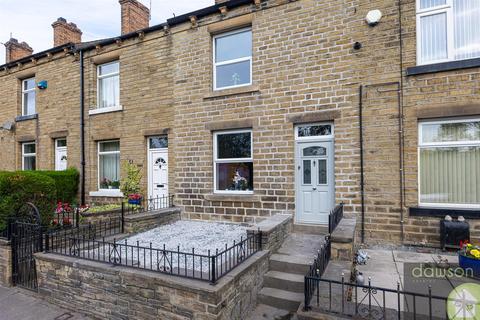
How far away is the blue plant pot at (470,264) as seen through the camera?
191 inches

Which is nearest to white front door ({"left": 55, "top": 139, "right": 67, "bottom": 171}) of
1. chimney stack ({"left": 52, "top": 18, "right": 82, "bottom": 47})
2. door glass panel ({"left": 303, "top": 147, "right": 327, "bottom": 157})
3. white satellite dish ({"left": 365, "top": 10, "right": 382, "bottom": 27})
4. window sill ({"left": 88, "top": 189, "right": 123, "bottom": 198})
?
window sill ({"left": 88, "top": 189, "right": 123, "bottom": 198})

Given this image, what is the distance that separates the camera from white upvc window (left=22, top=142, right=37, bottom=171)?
13.4 m

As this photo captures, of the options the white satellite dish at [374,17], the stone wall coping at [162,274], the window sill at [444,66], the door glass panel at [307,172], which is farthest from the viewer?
the door glass panel at [307,172]

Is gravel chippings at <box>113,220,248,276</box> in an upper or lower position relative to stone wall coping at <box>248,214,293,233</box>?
lower

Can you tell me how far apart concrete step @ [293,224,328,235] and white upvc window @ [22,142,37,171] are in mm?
12609

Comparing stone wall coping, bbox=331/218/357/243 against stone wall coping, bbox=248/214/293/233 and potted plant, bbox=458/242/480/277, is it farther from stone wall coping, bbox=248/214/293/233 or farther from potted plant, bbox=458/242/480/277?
potted plant, bbox=458/242/480/277

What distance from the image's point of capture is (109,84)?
36.8 ft

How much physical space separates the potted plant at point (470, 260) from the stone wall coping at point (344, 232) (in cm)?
184

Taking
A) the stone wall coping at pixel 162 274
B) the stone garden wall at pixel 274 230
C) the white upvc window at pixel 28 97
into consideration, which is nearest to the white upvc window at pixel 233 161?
the stone garden wall at pixel 274 230
